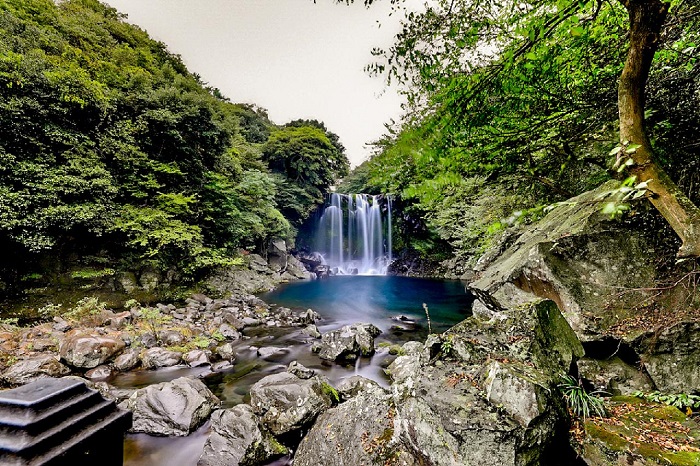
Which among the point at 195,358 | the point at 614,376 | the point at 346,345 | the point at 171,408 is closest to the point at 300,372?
the point at 346,345

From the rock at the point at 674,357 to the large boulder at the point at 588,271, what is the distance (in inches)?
13.7

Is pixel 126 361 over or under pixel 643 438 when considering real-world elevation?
under

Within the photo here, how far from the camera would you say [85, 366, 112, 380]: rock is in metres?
5.18

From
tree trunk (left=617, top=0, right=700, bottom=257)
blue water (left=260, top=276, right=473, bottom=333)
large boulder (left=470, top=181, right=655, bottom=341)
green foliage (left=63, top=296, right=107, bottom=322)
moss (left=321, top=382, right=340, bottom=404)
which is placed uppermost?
tree trunk (left=617, top=0, right=700, bottom=257)

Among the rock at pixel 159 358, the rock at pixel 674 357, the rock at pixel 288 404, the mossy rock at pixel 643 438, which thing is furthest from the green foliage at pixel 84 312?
the rock at pixel 674 357

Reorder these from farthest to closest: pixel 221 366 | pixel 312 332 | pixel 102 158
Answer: pixel 102 158 → pixel 312 332 → pixel 221 366

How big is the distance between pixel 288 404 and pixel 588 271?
3893 millimetres

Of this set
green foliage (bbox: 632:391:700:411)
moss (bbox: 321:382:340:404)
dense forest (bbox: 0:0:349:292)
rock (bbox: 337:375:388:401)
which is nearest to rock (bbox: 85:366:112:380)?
moss (bbox: 321:382:340:404)

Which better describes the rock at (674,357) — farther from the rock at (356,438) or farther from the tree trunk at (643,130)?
the rock at (356,438)

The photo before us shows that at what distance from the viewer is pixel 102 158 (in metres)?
9.59

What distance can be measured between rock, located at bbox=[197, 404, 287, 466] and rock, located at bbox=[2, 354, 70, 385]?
3707mm

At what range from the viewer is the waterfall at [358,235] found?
1155 inches

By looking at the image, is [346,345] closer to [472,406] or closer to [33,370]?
[472,406]

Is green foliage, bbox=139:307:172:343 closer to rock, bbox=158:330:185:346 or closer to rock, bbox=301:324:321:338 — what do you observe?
rock, bbox=158:330:185:346
